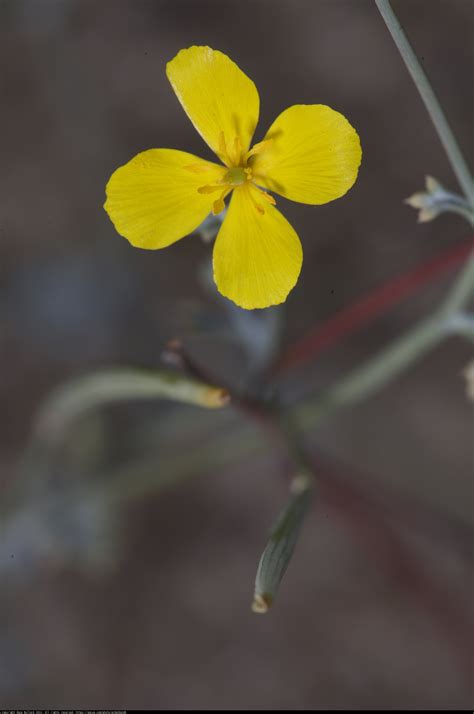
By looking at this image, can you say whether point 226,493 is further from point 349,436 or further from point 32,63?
point 32,63

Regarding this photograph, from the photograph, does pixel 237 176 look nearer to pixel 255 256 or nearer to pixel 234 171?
pixel 234 171

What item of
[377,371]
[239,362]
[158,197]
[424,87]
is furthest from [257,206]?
[239,362]

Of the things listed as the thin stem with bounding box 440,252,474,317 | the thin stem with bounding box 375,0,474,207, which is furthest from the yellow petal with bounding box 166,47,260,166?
the thin stem with bounding box 440,252,474,317

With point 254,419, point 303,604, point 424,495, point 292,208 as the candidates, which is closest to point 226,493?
point 303,604

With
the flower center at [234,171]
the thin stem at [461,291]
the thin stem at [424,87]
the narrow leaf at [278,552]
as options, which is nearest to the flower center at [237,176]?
the flower center at [234,171]

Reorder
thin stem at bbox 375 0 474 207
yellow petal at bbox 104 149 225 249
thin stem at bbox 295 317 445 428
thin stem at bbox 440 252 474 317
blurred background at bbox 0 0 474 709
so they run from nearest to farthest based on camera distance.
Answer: thin stem at bbox 375 0 474 207 → yellow petal at bbox 104 149 225 249 → thin stem at bbox 440 252 474 317 → thin stem at bbox 295 317 445 428 → blurred background at bbox 0 0 474 709

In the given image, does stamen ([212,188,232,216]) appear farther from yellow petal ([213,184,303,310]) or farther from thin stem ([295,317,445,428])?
thin stem ([295,317,445,428])
